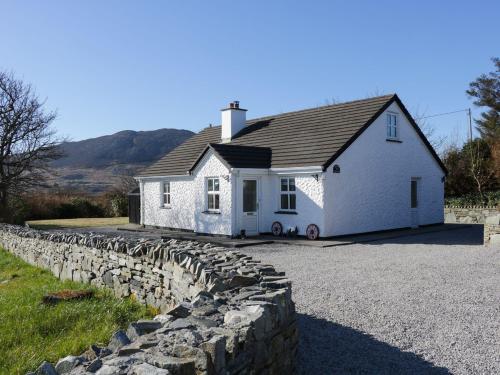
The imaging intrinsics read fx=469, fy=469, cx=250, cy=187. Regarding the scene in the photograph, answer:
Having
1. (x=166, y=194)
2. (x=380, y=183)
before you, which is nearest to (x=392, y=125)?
(x=380, y=183)

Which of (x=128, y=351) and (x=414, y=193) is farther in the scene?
(x=414, y=193)

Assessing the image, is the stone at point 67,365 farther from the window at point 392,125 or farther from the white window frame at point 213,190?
the window at point 392,125

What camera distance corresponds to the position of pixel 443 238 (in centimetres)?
1680

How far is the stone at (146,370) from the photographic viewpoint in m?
2.62

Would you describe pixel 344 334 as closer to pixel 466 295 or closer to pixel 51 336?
pixel 466 295

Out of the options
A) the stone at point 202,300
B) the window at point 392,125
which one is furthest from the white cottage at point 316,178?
the stone at point 202,300

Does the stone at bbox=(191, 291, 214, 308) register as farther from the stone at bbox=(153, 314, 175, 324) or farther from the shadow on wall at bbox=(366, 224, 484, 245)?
the shadow on wall at bbox=(366, 224, 484, 245)

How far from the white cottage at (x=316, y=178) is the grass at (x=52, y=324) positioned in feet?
29.5

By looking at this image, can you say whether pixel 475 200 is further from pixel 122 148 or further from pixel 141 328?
pixel 122 148

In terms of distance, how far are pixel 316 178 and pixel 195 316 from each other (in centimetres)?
1288

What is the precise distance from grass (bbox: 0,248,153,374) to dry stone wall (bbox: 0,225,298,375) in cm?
57

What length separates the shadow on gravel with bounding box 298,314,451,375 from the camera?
4.82 meters

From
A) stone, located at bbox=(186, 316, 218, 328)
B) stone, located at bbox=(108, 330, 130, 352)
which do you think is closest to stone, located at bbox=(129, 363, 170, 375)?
stone, located at bbox=(108, 330, 130, 352)

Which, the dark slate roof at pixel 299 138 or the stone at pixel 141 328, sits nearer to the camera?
the stone at pixel 141 328
